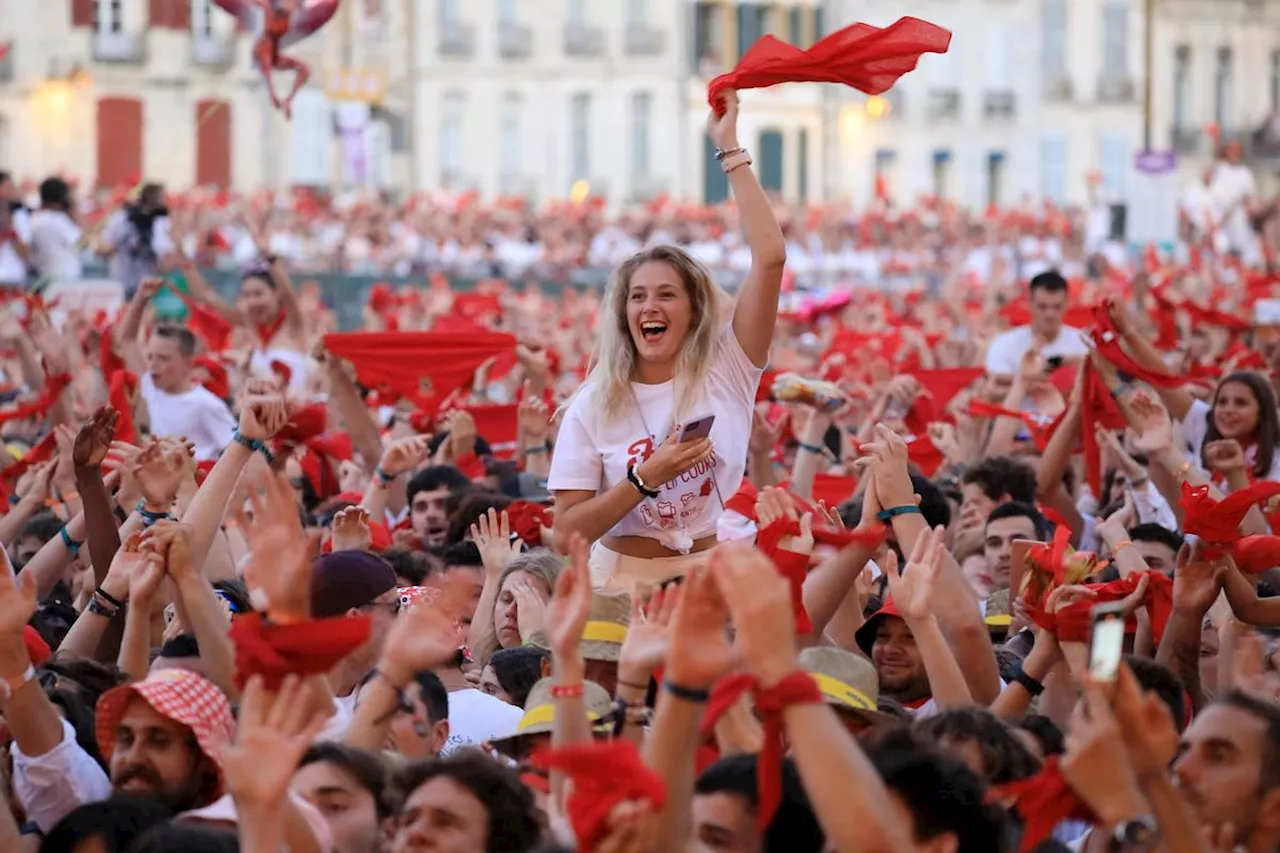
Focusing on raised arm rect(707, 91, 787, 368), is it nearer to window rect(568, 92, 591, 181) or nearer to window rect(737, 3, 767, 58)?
window rect(568, 92, 591, 181)

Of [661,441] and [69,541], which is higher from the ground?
[661,441]

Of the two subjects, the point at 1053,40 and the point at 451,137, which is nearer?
the point at 451,137

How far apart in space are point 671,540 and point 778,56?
1.63 metres

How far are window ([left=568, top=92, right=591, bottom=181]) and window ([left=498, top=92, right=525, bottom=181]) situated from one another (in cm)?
136

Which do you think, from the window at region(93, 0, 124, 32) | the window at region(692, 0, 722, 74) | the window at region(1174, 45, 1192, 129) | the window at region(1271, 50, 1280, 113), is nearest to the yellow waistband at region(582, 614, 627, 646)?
the window at region(93, 0, 124, 32)

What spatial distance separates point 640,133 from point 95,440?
51357 mm

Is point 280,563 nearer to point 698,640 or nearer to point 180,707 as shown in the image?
point 180,707

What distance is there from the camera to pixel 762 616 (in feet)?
13.6

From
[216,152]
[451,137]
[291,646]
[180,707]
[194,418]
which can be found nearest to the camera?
[291,646]

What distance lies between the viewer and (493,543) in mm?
7777

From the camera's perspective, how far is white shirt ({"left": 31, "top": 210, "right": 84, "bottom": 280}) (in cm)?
2141

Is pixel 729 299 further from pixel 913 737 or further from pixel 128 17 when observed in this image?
pixel 128 17

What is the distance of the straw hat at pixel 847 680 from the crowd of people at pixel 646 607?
1 centimetres

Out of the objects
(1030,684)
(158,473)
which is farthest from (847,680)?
(158,473)
